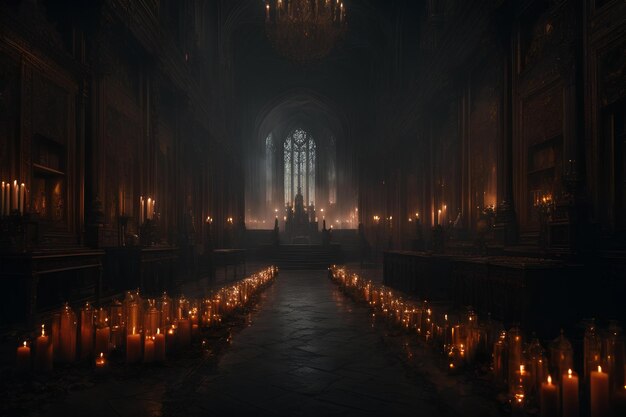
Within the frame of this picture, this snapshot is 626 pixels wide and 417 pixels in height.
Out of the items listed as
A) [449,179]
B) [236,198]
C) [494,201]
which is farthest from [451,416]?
[236,198]

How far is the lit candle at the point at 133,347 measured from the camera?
Answer: 15.0ft

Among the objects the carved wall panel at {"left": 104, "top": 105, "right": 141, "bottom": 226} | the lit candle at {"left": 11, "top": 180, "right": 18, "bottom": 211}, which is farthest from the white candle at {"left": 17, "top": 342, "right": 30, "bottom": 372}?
the carved wall panel at {"left": 104, "top": 105, "right": 141, "bottom": 226}

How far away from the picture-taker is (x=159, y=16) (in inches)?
555

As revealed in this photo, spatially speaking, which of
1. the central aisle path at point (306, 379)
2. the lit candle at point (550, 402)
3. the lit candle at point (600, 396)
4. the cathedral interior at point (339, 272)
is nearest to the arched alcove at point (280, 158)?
the cathedral interior at point (339, 272)

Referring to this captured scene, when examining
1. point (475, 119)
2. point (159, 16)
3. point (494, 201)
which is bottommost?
point (494, 201)

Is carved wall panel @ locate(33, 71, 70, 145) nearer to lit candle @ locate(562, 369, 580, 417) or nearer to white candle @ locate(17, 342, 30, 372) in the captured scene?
white candle @ locate(17, 342, 30, 372)

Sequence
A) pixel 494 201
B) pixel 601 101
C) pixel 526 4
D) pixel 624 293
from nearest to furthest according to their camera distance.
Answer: pixel 624 293
pixel 601 101
pixel 526 4
pixel 494 201

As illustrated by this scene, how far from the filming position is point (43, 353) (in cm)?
431

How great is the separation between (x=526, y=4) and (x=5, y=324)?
10.7 meters

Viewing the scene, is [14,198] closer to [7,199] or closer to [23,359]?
[7,199]

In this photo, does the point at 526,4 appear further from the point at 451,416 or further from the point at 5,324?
the point at 5,324

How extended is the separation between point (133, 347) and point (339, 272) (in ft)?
30.4

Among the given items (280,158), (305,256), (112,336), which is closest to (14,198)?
(112,336)

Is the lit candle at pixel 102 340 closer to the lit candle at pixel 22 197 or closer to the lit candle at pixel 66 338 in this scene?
the lit candle at pixel 66 338
